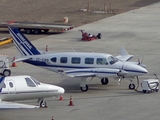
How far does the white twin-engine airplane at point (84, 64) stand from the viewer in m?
34.8

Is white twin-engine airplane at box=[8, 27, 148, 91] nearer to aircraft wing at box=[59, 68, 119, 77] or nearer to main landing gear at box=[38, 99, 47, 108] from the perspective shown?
aircraft wing at box=[59, 68, 119, 77]

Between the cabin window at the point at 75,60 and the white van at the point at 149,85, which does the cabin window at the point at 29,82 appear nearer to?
the cabin window at the point at 75,60

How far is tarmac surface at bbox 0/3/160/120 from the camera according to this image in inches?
1185

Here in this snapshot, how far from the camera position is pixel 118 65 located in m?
35.3

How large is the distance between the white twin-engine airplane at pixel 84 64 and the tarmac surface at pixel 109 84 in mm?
1006

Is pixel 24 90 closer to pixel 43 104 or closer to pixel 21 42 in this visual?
pixel 43 104

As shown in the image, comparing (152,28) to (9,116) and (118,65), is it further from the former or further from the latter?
(9,116)

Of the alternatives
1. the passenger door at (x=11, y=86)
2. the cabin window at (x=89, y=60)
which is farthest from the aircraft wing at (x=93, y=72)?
Answer: the passenger door at (x=11, y=86)

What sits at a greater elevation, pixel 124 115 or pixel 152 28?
pixel 152 28

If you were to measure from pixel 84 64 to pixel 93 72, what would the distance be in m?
1.14

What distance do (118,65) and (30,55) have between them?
540 centimetres

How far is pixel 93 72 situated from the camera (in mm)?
34875

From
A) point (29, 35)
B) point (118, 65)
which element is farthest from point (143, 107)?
point (29, 35)

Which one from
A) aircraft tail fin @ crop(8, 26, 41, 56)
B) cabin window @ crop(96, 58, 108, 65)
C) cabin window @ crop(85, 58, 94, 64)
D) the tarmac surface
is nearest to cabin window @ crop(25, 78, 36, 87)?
the tarmac surface
